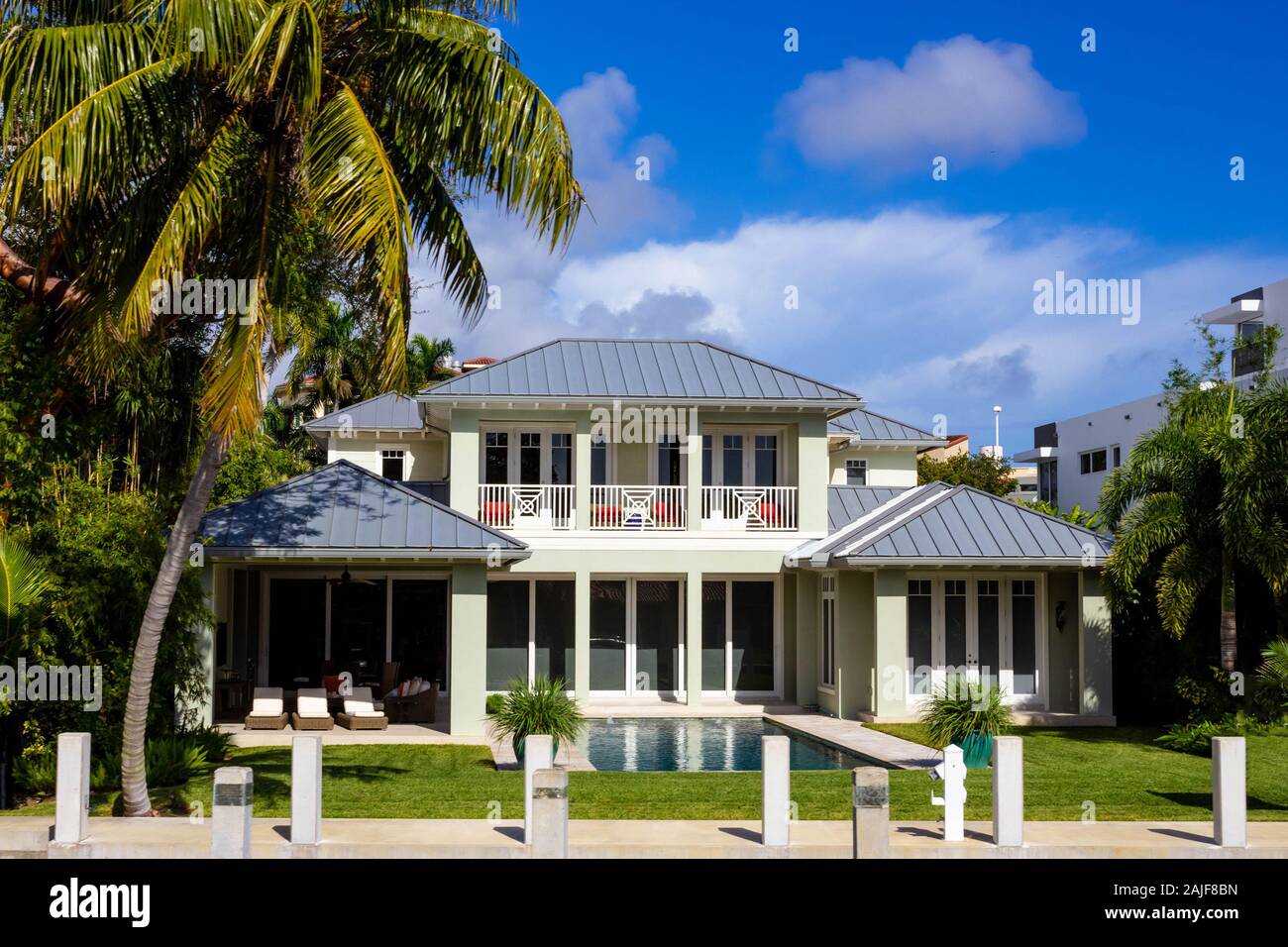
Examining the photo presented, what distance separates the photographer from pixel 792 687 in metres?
25.9

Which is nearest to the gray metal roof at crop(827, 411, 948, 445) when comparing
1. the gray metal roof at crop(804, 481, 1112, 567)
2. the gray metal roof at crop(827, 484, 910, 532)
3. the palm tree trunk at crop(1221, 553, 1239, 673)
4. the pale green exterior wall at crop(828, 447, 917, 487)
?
the pale green exterior wall at crop(828, 447, 917, 487)

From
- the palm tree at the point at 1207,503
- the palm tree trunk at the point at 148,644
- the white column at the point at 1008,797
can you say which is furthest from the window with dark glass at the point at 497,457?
the white column at the point at 1008,797

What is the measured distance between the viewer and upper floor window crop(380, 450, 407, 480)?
31.7m

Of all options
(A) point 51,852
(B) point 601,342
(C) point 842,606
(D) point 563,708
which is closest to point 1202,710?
(C) point 842,606

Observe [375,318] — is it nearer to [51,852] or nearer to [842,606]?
[51,852]

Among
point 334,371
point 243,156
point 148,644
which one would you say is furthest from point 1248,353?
point 148,644

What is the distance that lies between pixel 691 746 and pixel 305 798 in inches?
387

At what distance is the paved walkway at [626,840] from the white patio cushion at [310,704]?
305 inches

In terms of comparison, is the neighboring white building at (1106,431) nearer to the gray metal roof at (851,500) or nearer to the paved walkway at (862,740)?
the gray metal roof at (851,500)

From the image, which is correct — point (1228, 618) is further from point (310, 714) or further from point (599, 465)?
point (310, 714)

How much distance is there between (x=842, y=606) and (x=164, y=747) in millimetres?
12180

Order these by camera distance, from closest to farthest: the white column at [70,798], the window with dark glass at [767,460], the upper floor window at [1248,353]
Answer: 1. the white column at [70,798]
2. the window with dark glass at [767,460]
3. the upper floor window at [1248,353]

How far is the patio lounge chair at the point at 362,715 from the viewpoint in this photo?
806 inches

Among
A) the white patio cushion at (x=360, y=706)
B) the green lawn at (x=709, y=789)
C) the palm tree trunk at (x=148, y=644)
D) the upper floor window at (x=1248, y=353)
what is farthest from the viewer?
the upper floor window at (x=1248, y=353)
